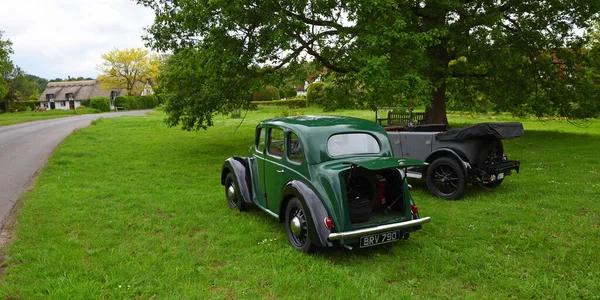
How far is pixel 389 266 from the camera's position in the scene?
4.36 meters

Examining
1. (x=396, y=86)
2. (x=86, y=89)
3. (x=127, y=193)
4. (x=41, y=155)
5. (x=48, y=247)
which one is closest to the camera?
(x=48, y=247)

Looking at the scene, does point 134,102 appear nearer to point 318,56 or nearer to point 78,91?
point 78,91

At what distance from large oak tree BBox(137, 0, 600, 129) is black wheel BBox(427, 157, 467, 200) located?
2.93m

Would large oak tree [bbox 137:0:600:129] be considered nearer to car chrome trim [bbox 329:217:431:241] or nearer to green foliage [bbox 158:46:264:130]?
green foliage [bbox 158:46:264:130]

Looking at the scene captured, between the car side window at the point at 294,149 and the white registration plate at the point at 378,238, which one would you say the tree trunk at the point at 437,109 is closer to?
the car side window at the point at 294,149

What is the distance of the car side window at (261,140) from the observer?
6.03m

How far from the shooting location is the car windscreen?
506 centimetres

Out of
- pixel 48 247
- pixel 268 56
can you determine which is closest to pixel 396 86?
pixel 268 56

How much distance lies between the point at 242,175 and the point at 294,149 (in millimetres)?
1597

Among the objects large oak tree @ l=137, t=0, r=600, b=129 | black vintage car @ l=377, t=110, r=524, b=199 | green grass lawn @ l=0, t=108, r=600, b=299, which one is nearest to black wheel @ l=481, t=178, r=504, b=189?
black vintage car @ l=377, t=110, r=524, b=199

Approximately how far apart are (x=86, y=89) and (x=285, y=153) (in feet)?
272

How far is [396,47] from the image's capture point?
34.3ft

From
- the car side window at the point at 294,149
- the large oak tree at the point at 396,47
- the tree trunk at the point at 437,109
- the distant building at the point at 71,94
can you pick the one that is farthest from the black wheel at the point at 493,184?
the distant building at the point at 71,94

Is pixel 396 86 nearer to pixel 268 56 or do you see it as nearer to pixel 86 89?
pixel 268 56
